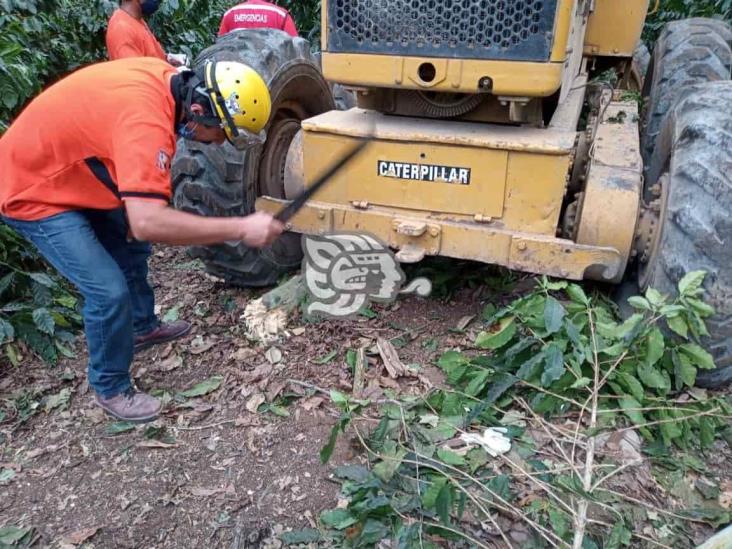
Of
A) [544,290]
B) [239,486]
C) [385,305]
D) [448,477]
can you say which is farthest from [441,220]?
[239,486]

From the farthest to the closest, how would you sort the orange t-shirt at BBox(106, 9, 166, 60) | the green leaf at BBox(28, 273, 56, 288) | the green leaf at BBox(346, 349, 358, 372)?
the orange t-shirt at BBox(106, 9, 166, 60) < the green leaf at BBox(28, 273, 56, 288) < the green leaf at BBox(346, 349, 358, 372)

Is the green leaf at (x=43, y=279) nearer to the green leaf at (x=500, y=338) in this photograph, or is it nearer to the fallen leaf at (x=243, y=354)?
the fallen leaf at (x=243, y=354)

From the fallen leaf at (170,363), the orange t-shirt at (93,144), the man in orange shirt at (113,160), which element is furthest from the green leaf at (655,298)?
the fallen leaf at (170,363)

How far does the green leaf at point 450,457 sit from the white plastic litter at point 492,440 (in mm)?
143

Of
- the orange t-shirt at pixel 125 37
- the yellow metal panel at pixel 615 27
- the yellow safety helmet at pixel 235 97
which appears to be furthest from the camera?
the orange t-shirt at pixel 125 37

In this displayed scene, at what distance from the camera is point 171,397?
3439 mm

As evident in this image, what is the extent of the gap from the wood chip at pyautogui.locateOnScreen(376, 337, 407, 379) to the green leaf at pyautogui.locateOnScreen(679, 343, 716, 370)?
140 centimetres

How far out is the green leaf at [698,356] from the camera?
2.90 meters

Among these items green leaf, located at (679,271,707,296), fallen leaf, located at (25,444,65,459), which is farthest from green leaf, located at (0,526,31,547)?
green leaf, located at (679,271,707,296)

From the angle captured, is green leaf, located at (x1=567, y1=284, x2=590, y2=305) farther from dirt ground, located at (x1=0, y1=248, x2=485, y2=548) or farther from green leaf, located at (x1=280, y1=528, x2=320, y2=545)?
green leaf, located at (x1=280, y1=528, x2=320, y2=545)

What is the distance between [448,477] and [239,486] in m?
0.97

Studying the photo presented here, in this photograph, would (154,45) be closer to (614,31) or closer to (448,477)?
(614,31)

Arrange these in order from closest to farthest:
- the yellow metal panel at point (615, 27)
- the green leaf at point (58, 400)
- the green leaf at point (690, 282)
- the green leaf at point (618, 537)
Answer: the green leaf at point (618, 537) < the green leaf at point (690, 282) < the green leaf at point (58, 400) < the yellow metal panel at point (615, 27)

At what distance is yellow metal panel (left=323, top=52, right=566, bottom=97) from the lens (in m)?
→ 2.95
